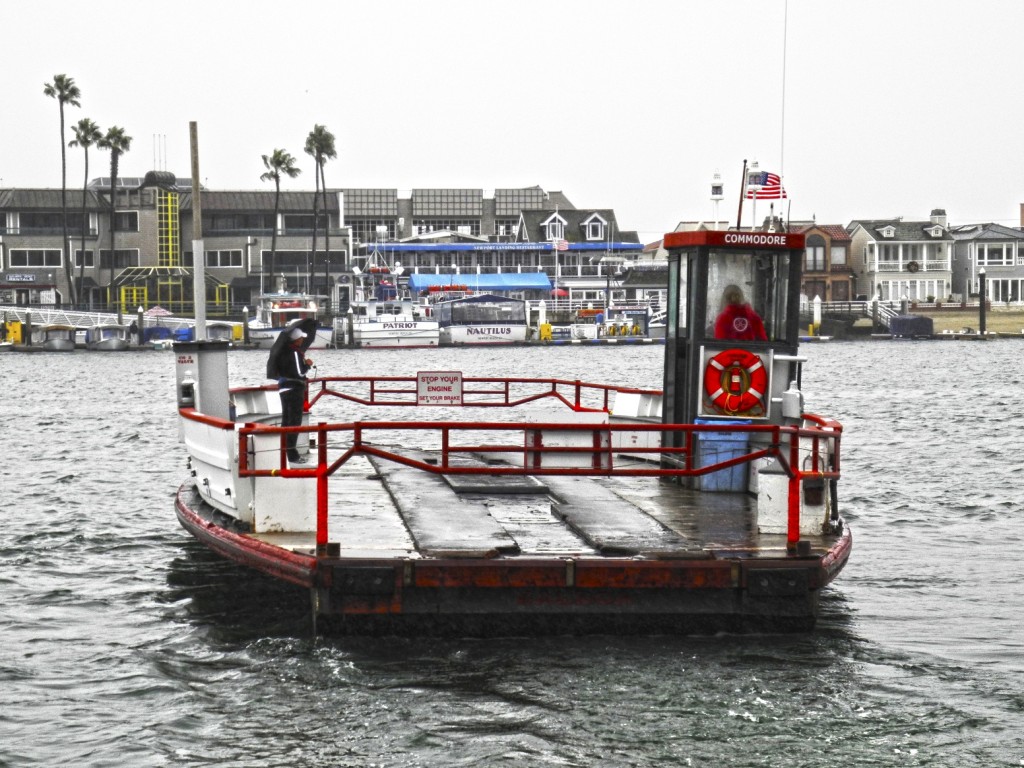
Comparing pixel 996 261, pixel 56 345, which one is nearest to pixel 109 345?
pixel 56 345

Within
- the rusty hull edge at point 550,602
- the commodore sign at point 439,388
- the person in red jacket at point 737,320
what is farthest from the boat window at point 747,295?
the rusty hull edge at point 550,602

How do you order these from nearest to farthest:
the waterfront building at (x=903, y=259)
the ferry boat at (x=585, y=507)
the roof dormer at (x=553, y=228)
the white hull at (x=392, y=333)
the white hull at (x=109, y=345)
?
1. the ferry boat at (x=585, y=507)
2. the white hull at (x=109, y=345)
3. the white hull at (x=392, y=333)
4. the waterfront building at (x=903, y=259)
5. the roof dormer at (x=553, y=228)

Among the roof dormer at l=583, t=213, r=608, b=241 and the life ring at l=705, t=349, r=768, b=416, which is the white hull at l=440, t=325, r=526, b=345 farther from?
the life ring at l=705, t=349, r=768, b=416

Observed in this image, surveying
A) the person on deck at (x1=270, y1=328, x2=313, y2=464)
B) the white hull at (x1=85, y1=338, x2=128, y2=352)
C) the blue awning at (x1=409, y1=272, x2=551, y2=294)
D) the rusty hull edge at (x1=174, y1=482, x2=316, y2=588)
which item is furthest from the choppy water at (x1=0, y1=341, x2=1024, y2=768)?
the blue awning at (x1=409, y1=272, x2=551, y2=294)

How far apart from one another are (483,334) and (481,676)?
89.5 metres

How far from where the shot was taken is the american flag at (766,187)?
16.4 metres

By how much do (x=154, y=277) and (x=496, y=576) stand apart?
101 m

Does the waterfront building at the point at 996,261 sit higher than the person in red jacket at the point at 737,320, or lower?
higher

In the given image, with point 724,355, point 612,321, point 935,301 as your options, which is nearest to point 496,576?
point 724,355

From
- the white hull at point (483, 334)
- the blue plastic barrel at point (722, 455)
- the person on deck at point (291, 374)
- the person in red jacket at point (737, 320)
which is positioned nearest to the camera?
the blue plastic barrel at point (722, 455)

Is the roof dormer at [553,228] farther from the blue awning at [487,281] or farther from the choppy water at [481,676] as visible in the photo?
the choppy water at [481,676]

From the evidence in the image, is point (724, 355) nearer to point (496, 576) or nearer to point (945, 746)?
point (496, 576)

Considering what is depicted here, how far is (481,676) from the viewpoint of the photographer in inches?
450

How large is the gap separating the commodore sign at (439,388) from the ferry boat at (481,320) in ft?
272
